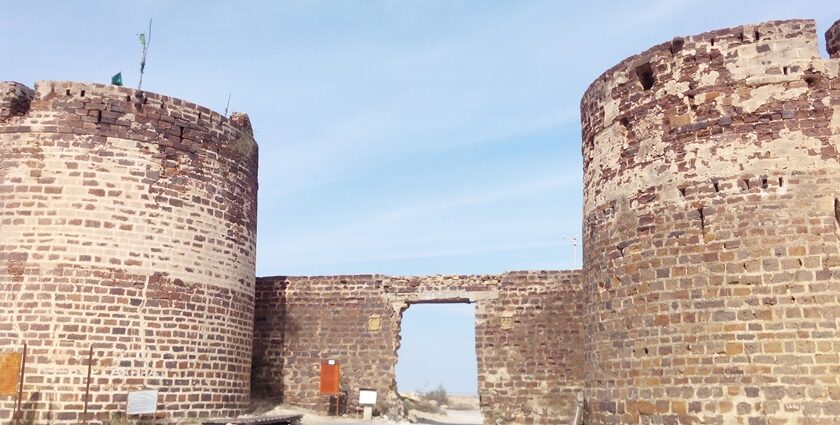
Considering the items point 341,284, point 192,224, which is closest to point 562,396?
point 341,284

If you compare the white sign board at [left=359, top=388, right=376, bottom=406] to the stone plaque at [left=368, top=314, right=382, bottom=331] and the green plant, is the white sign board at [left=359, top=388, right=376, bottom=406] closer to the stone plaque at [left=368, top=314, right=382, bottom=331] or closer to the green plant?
the stone plaque at [left=368, top=314, right=382, bottom=331]

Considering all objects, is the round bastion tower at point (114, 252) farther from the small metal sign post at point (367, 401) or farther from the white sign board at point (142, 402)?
the small metal sign post at point (367, 401)

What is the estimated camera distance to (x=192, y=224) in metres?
12.1

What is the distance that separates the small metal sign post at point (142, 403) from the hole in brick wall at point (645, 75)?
8178 mm

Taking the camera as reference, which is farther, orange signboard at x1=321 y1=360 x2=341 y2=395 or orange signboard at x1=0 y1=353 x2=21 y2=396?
orange signboard at x1=321 y1=360 x2=341 y2=395

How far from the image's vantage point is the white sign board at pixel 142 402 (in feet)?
35.5

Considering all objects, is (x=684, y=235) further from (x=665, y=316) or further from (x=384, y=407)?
(x=384, y=407)

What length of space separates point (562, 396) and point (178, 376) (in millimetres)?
6878

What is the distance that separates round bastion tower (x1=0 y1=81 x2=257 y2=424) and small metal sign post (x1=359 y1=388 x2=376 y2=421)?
10.1 feet

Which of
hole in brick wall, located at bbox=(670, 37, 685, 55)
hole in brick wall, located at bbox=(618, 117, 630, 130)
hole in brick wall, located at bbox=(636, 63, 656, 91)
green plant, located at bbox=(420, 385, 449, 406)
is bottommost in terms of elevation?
green plant, located at bbox=(420, 385, 449, 406)

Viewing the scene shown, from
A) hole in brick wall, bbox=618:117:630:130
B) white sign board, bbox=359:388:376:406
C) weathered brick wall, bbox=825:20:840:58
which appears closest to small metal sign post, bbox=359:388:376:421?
white sign board, bbox=359:388:376:406

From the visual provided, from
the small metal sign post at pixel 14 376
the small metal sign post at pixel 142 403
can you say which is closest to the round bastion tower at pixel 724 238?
the small metal sign post at pixel 142 403

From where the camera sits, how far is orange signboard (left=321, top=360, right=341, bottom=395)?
15.2 meters

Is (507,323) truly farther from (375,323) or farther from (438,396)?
(438,396)
